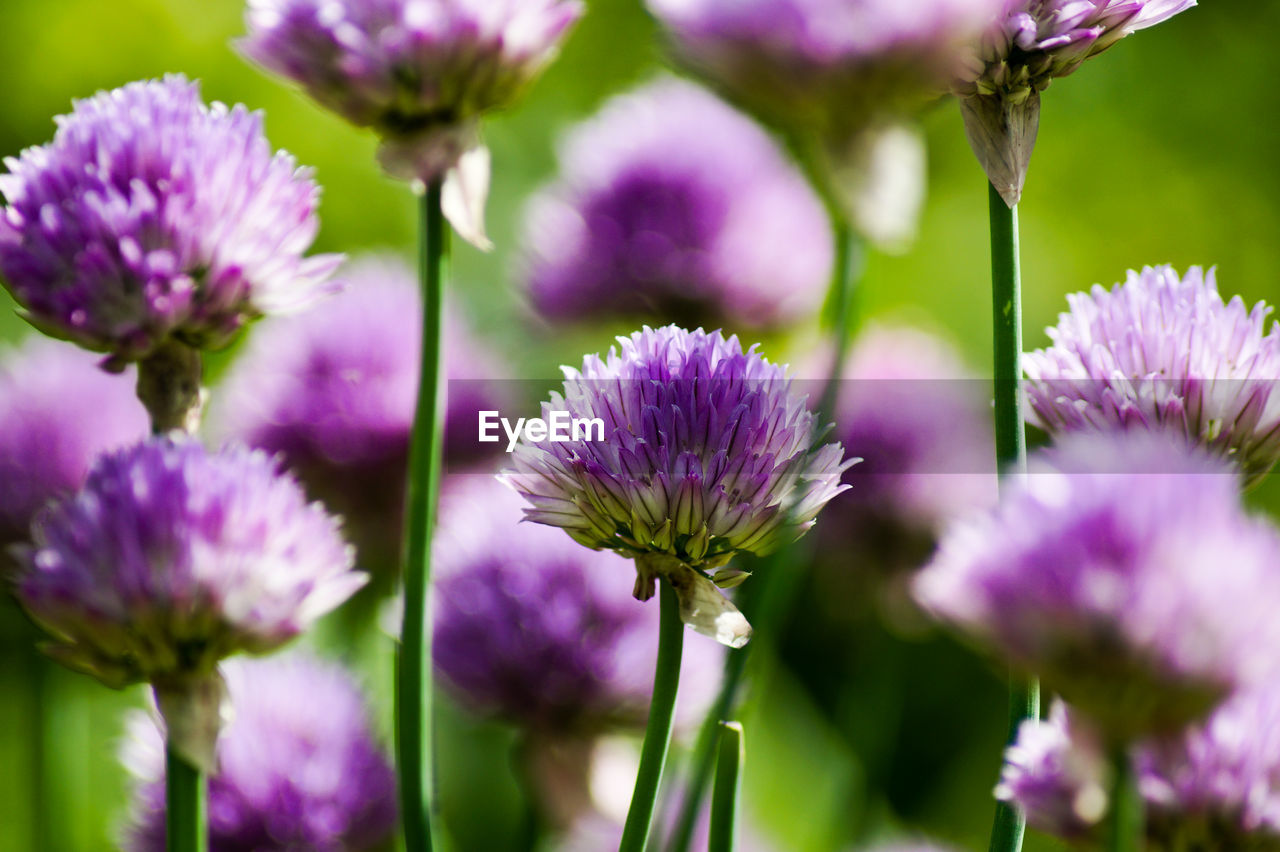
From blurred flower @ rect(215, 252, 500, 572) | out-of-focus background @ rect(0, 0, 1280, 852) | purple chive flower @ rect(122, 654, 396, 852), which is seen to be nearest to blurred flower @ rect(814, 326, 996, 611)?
out-of-focus background @ rect(0, 0, 1280, 852)

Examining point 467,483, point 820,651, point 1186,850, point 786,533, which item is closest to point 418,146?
point 786,533

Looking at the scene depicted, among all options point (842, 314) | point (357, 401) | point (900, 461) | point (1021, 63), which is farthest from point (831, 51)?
point (900, 461)

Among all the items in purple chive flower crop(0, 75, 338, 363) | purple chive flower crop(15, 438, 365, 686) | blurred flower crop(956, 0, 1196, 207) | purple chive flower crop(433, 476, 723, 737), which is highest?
blurred flower crop(956, 0, 1196, 207)

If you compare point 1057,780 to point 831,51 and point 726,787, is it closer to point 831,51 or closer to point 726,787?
point 726,787

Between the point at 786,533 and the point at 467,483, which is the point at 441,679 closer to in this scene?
the point at 467,483

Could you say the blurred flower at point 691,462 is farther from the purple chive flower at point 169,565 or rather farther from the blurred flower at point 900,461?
the blurred flower at point 900,461

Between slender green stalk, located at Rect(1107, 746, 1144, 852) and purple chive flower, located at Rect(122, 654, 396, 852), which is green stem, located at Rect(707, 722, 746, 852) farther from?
purple chive flower, located at Rect(122, 654, 396, 852)

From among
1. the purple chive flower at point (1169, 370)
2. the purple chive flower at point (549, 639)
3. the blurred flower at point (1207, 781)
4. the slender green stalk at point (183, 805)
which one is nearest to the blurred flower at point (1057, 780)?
the blurred flower at point (1207, 781)

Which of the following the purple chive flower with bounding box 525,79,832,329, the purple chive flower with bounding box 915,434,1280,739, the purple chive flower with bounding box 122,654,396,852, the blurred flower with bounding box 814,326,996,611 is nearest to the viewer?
the purple chive flower with bounding box 915,434,1280,739
